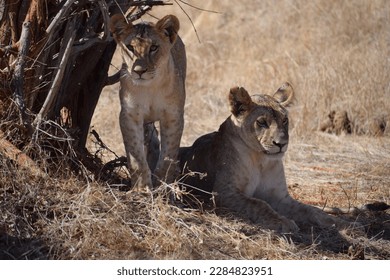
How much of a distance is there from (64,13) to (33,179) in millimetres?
1207

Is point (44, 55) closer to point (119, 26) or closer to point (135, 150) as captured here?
point (119, 26)

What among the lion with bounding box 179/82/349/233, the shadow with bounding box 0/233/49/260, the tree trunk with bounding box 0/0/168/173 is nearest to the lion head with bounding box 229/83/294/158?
the lion with bounding box 179/82/349/233

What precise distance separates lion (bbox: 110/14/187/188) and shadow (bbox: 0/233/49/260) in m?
1.14

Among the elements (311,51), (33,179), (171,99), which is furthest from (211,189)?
(311,51)

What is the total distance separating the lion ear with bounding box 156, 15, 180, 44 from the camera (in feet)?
21.6

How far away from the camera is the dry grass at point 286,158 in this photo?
5.77 m

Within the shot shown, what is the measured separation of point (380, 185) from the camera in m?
8.48

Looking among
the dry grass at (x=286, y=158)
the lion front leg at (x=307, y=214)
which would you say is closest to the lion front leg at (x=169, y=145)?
the dry grass at (x=286, y=158)

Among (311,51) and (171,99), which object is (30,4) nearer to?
(171,99)

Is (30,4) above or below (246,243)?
above

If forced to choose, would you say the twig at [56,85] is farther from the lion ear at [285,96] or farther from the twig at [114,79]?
the lion ear at [285,96]

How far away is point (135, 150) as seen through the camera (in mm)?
6535

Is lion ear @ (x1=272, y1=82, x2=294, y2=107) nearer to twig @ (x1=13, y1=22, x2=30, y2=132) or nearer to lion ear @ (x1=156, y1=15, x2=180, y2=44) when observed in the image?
lion ear @ (x1=156, y1=15, x2=180, y2=44)
